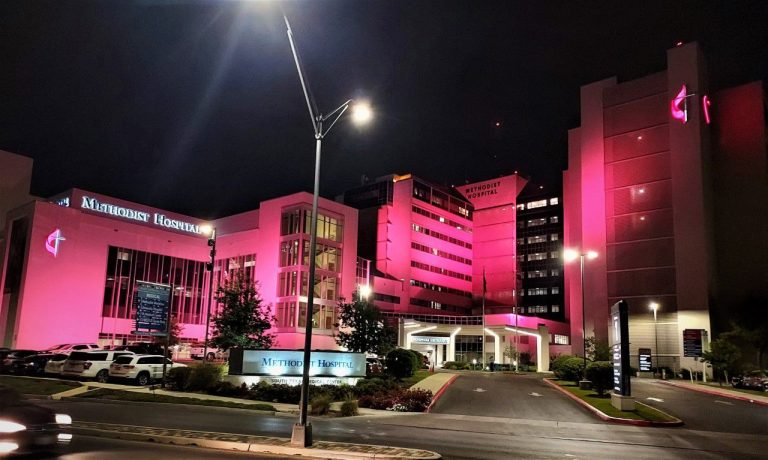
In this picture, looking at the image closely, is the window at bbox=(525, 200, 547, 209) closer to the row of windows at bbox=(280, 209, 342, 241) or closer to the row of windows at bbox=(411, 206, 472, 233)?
the row of windows at bbox=(411, 206, 472, 233)

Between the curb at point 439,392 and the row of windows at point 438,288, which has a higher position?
the row of windows at point 438,288

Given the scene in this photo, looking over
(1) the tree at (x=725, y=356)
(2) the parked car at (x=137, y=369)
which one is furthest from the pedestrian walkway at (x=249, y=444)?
(1) the tree at (x=725, y=356)

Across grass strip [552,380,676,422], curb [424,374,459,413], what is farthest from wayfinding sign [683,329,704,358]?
grass strip [552,380,676,422]

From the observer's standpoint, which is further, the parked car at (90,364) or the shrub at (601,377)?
the parked car at (90,364)

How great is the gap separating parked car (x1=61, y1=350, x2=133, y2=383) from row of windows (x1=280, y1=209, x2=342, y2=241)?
38879 mm

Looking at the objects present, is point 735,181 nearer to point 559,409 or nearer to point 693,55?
point 693,55

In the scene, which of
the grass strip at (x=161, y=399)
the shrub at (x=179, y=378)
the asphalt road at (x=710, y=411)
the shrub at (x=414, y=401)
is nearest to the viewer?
the asphalt road at (x=710, y=411)

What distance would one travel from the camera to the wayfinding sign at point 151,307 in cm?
3275

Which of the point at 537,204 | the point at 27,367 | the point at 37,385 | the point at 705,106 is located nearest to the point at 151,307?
the point at 37,385

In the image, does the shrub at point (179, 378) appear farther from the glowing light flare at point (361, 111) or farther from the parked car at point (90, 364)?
the glowing light flare at point (361, 111)

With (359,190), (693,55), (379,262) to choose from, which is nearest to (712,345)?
(693,55)

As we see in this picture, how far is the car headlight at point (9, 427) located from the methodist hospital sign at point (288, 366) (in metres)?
21.1

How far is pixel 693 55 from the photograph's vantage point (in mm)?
77062

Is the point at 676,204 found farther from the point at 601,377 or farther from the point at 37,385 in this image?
the point at 37,385
